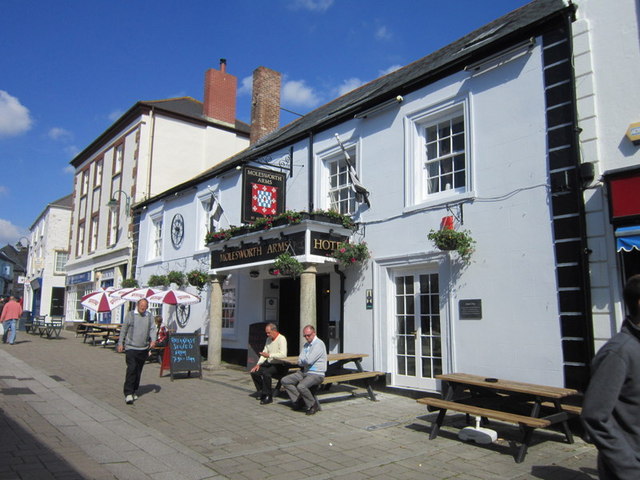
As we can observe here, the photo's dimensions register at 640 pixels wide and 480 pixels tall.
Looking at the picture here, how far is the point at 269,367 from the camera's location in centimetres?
859

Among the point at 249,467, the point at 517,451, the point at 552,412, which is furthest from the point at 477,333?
the point at 249,467

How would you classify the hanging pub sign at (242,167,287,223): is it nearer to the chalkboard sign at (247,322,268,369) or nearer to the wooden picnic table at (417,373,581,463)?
the chalkboard sign at (247,322,268,369)

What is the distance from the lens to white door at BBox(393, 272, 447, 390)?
894 cm

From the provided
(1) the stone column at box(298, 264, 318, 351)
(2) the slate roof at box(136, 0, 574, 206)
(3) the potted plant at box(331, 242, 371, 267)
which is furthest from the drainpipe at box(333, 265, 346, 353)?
(2) the slate roof at box(136, 0, 574, 206)

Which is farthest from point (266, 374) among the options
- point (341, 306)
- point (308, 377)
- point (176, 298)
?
point (176, 298)

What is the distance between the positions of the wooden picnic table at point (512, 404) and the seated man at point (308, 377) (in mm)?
1963

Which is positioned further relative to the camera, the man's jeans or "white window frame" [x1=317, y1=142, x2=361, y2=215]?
the man's jeans

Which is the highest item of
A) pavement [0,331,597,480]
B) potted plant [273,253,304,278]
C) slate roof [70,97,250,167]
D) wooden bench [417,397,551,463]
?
slate roof [70,97,250,167]

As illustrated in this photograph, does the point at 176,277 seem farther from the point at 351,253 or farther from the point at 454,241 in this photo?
the point at 454,241

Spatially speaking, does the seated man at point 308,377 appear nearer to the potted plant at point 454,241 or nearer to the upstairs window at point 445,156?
the potted plant at point 454,241

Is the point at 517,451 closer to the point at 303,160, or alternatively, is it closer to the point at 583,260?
the point at 583,260

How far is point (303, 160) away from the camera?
12531 mm

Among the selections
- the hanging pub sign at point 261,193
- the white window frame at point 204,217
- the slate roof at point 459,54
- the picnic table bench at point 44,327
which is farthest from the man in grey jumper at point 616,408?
the picnic table bench at point 44,327

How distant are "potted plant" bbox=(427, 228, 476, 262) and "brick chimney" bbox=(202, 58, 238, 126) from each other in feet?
64.3
